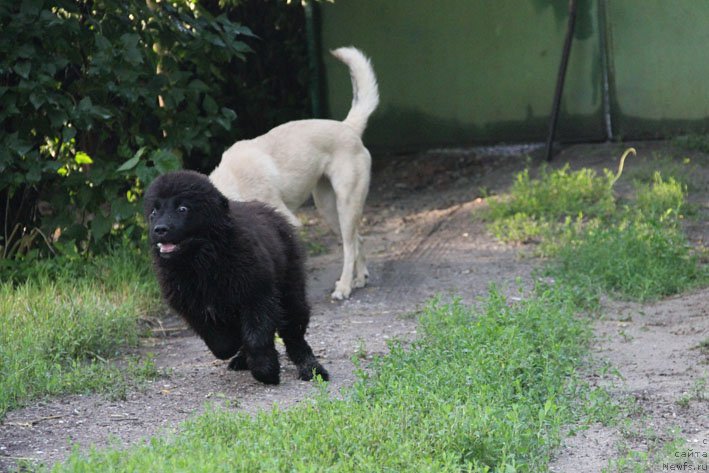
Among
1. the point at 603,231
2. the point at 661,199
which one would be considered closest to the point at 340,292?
the point at 603,231

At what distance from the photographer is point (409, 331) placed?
671 cm

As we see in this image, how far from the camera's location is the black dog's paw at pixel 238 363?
584 cm

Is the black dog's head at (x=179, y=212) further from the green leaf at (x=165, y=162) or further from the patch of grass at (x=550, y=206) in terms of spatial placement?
the patch of grass at (x=550, y=206)

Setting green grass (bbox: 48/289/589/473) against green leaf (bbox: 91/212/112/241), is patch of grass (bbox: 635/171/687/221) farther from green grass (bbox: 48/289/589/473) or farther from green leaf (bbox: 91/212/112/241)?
green leaf (bbox: 91/212/112/241)

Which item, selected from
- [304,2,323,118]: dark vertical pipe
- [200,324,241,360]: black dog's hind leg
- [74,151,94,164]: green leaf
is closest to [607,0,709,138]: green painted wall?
[304,2,323,118]: dark vertical pipe

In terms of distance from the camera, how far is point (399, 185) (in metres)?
11.5

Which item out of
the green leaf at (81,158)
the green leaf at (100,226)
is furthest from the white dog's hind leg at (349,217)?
the green leaf at (81,158)

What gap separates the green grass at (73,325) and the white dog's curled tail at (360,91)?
1946 millimetres

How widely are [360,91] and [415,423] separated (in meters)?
4.50

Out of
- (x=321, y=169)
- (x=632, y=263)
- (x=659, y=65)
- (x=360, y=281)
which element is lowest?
(x=360, y=281)

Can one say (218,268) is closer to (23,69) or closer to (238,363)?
(238,363)

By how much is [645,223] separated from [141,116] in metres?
3.87

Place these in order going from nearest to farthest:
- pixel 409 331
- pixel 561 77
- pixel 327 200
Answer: pixel 409 331
pixel 327 200
pixel 561 77

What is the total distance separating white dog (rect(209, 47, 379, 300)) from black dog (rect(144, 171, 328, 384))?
182cm
